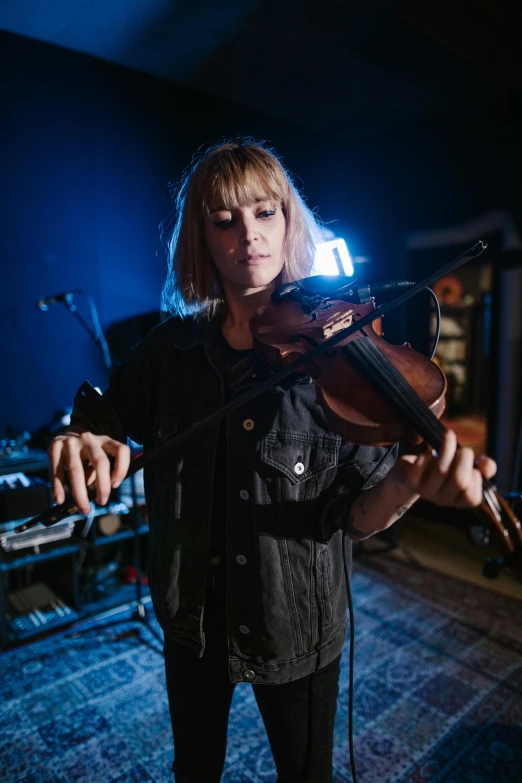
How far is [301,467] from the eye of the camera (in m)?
1.00

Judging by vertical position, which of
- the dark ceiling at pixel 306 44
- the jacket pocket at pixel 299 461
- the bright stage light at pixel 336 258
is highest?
the dark ceiling at pixel 306 44

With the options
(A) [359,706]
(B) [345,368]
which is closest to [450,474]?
(B) [345,368]

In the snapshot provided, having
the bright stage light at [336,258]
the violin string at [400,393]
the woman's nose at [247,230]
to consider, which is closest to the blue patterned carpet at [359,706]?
the violin string at [400,393]

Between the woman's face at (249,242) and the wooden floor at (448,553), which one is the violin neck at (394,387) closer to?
the woman's face at (249,242)

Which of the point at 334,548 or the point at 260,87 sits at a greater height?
the point at 260,87

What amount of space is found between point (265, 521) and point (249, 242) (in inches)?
22.6

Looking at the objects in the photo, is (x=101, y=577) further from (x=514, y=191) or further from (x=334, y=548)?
(x=514, y=191)

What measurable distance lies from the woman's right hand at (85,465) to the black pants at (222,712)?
1.32 ft

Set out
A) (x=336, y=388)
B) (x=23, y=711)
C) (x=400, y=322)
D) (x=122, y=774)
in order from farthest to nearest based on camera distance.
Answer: (x=400, y=322) < (x=23, y=711) < (x=122, y=774) < (x=336, y=388)

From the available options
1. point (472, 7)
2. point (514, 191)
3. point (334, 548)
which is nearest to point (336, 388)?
point (334, 548)

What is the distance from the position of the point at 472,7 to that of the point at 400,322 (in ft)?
7.38

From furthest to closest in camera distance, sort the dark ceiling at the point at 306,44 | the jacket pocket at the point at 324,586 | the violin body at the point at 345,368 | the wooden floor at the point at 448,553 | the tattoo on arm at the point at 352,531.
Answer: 1. the wooden floor at the point at 448,553
2. the dark ceiling at the point at 306,44
3. the jacket pocket at the point at 324,586
4. the tattoo on arm at the point at 352,531
5. the violin body at the point at 345,368

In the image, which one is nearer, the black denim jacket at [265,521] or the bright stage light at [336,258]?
the black denim jacket at [265,521]

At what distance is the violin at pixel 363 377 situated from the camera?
734 mm
